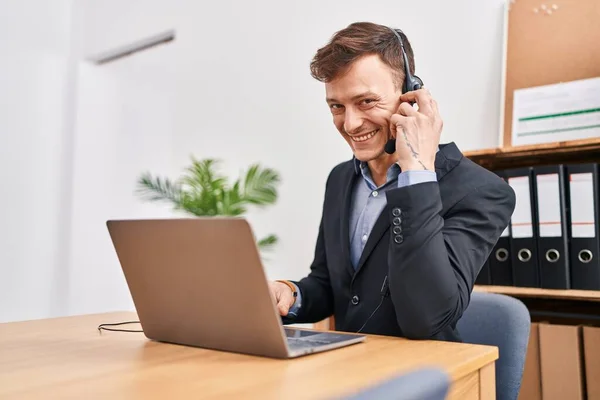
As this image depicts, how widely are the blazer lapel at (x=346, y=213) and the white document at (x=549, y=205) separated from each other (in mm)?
724

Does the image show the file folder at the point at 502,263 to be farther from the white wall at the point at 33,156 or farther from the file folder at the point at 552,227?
the white wall at the point at 33,156

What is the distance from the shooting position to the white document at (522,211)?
6.12 ft

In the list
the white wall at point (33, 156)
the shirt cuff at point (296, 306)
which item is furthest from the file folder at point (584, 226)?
the white wall at point (33, 156)

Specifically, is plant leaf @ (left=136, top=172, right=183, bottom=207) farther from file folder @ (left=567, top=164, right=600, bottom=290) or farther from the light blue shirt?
file folder @ (left=567, top=164, right=600, bottom=290)

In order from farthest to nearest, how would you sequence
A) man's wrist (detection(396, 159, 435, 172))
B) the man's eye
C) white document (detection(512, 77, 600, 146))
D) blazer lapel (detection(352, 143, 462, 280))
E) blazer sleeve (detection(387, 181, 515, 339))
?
white document (detection(512, 77, 600, 146)) < the man's eye < blazer lapel (detection(352, 143, 462, 280)) < man's wrist (detection(396, 159, 435, 172)) < blazer sleeve (detection(387, 181, 515, 339))

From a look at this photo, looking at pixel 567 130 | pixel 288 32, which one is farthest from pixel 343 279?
pixel 288 32

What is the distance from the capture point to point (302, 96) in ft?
→ 10.1

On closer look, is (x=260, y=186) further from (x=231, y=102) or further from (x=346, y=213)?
(x=346, y=213)

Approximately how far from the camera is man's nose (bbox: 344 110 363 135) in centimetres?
132

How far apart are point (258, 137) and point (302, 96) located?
0.39 meters

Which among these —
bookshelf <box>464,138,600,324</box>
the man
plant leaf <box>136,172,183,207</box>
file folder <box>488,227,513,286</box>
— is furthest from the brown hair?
plant leaf <box>136,172,183,207</box>

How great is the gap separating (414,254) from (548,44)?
62.1 inches

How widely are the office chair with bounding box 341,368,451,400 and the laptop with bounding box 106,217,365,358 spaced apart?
1.41ft

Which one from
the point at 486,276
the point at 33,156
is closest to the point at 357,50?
the point at 486,276
